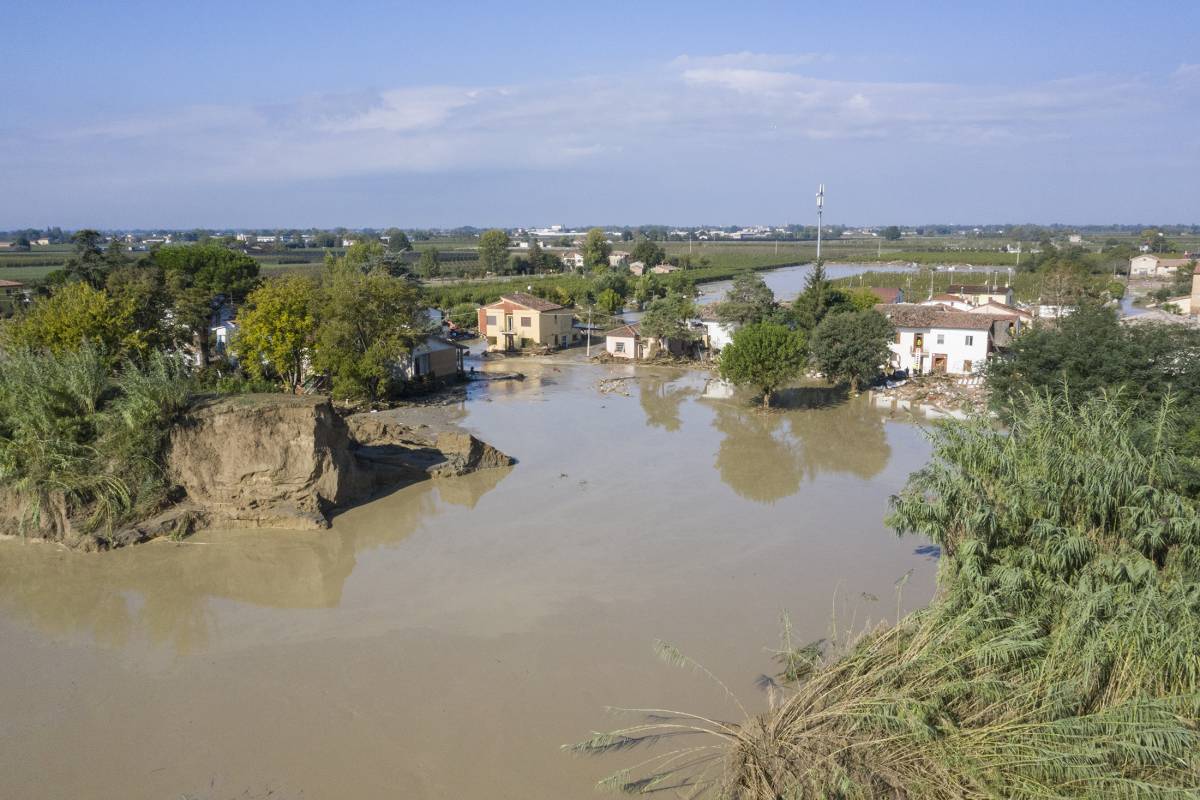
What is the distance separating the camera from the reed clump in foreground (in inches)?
338

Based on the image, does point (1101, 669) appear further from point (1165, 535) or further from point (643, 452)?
point (643, 452)

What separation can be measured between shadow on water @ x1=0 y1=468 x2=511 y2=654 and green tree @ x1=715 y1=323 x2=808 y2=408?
15282 mm

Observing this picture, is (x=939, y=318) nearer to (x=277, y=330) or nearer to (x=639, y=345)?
(x=639, y=345)

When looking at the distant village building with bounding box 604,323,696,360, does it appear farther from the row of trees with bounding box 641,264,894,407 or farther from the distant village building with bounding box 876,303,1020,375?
the distant village building with bounding box 876,303,1020,375

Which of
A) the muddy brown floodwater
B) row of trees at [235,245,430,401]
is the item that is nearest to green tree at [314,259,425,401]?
row of trees at [235,245,430,401]

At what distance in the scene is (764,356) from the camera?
30859mm

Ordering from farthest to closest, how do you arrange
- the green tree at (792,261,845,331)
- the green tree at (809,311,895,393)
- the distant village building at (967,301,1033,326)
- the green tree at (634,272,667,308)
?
the green tree at (634,272,667,308), the green tree at (792,261,845,331), the distant village building at (967,301,1033,326), the green tree at (809,311,895,393)

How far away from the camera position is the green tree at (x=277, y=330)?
29.8 metres

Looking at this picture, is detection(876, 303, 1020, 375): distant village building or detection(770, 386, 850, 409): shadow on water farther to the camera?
detection(876, 303, 1020, 375): distant village building

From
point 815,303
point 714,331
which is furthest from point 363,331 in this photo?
point 815,303

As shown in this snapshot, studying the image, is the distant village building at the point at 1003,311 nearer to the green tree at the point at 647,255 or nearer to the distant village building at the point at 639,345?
the distant village building at the point at 639,345

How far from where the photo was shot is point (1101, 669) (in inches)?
366

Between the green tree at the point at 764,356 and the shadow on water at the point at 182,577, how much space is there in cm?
1528

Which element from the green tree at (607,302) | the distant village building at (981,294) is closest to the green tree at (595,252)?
the green tree at (607,302)
